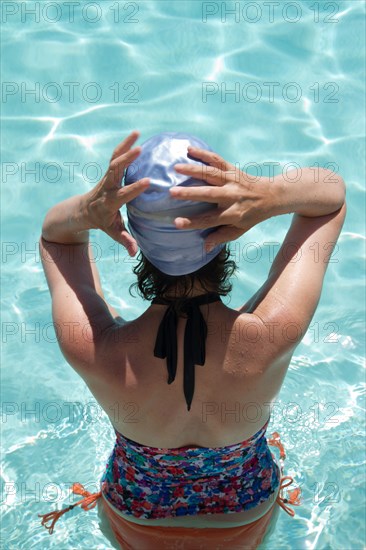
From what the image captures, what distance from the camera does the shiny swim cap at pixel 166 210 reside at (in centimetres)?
187

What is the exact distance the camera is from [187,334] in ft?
6.97

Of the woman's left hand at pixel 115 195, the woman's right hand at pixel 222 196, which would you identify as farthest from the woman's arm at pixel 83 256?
the woman's right hand at pixel 222 196

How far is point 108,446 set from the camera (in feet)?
12.1

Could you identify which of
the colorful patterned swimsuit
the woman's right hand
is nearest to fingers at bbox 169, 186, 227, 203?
the woman's right hand

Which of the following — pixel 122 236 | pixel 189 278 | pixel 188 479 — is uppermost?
pixel 122 236

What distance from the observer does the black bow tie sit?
211cm

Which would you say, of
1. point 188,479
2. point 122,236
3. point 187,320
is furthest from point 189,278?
point 188,479

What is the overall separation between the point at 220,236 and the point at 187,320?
0.96 feet

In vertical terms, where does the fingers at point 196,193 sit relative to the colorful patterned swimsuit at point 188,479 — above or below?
above

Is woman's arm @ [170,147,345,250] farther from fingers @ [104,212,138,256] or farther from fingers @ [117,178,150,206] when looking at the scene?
fingers @ [104,212,138,256]

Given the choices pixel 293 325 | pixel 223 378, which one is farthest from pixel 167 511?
pixel 293 325

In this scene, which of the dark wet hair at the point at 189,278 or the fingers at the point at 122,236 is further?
the dark wet hair at the point at 189,278

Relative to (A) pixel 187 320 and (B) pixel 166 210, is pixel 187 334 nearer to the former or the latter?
(A) pixel 187 320

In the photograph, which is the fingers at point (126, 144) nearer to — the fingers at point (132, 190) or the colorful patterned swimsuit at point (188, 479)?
the fingers at point (132, 190)
